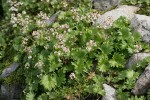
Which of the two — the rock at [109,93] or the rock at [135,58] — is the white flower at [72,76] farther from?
the rock at [135,58]

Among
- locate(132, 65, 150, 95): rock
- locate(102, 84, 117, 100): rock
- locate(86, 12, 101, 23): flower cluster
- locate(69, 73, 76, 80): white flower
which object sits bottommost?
locate(102, 84, 117, 100): rock

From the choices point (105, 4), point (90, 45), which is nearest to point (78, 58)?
point (90, 45)

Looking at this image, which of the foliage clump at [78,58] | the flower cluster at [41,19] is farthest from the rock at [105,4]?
the flower cluster at [41,19]

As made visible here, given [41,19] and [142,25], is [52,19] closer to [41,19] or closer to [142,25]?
[41,19]

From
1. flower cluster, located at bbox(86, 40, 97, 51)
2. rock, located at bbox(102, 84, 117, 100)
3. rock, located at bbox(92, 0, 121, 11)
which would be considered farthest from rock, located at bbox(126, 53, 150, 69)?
rock, located at bbox(92, 0, 121, 11)

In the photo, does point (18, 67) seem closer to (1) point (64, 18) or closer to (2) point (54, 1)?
(1) point (64, 18)

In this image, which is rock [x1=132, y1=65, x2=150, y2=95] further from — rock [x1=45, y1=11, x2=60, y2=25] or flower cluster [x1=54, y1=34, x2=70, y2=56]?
rock [x1=45, y1=11, x2=60, y2=25]

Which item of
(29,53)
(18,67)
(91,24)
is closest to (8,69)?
(18,67)
